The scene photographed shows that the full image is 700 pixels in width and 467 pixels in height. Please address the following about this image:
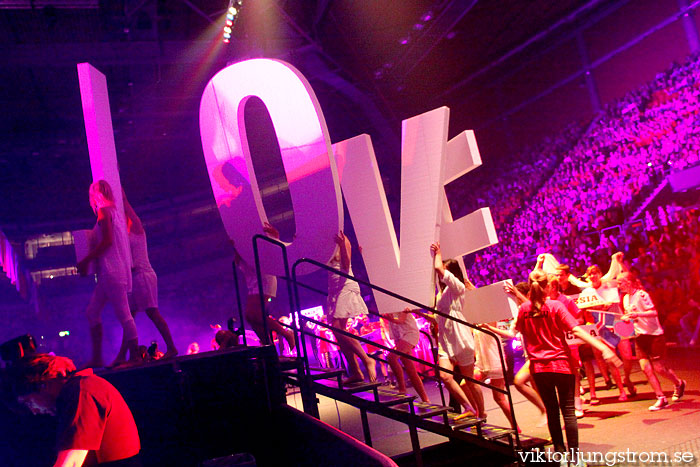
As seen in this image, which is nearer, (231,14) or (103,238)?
(103,238)

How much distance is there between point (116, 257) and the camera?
5309mm

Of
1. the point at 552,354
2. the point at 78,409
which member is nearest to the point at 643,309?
the point at 552,354

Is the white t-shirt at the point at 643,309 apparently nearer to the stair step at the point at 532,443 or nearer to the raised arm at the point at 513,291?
the raised arm at the point at 513,291

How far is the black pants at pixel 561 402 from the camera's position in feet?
15.9

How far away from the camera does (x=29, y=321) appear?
2169 cm

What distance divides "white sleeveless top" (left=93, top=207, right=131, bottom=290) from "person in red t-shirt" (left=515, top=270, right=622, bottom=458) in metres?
3.73

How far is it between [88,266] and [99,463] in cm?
286

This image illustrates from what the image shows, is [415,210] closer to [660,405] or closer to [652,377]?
[652,377]

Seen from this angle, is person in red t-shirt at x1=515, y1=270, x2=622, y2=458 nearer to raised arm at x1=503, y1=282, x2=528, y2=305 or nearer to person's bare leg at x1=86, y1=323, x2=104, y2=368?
raised arm at x1=503, y1=282, x2=528, y2=305

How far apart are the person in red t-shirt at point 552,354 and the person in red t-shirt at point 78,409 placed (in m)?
3.42

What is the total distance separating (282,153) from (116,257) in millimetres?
2179

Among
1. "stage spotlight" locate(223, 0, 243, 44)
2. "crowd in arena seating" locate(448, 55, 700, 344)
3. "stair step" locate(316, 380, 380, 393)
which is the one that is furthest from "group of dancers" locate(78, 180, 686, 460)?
"crowd in arena seating" locate(448, 55, 700, 344)

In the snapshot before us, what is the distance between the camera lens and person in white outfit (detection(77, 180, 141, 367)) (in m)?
5.25

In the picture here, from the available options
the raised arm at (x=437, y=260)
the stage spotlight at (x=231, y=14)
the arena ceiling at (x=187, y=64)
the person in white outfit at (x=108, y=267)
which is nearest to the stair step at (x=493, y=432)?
the raised arm at (x=437, y=260)
